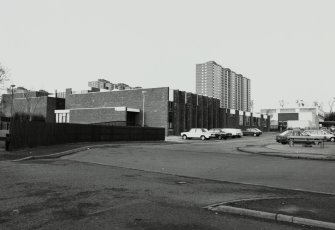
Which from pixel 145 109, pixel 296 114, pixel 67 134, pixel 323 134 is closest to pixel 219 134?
pixel 323 134

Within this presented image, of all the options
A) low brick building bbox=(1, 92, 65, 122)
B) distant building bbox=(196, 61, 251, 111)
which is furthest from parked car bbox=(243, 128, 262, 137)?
distant building bbox=(196, 61, 251, 111)

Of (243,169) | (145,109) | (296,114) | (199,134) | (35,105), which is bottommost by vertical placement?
(243,169)

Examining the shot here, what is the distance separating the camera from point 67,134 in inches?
1102

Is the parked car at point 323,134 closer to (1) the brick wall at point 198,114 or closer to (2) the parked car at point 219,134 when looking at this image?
(2) the parked car at point 219,134

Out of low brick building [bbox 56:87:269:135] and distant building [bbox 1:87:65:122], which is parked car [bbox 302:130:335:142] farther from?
distant building [bbox 1:87:65:122]

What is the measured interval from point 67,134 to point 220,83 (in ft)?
317

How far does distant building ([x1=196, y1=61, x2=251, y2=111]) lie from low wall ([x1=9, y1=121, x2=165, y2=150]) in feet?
257

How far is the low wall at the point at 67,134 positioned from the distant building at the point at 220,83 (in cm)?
7848

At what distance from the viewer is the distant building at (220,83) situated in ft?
387

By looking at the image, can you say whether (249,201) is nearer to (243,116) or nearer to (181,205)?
(181,205)

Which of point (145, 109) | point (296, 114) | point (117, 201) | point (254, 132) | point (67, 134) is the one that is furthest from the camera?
point (296, 114)

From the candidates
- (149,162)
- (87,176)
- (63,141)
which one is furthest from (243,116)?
(87,176)

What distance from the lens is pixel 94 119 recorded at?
2495 inches

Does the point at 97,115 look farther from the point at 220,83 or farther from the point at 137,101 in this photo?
the point at 220,83
